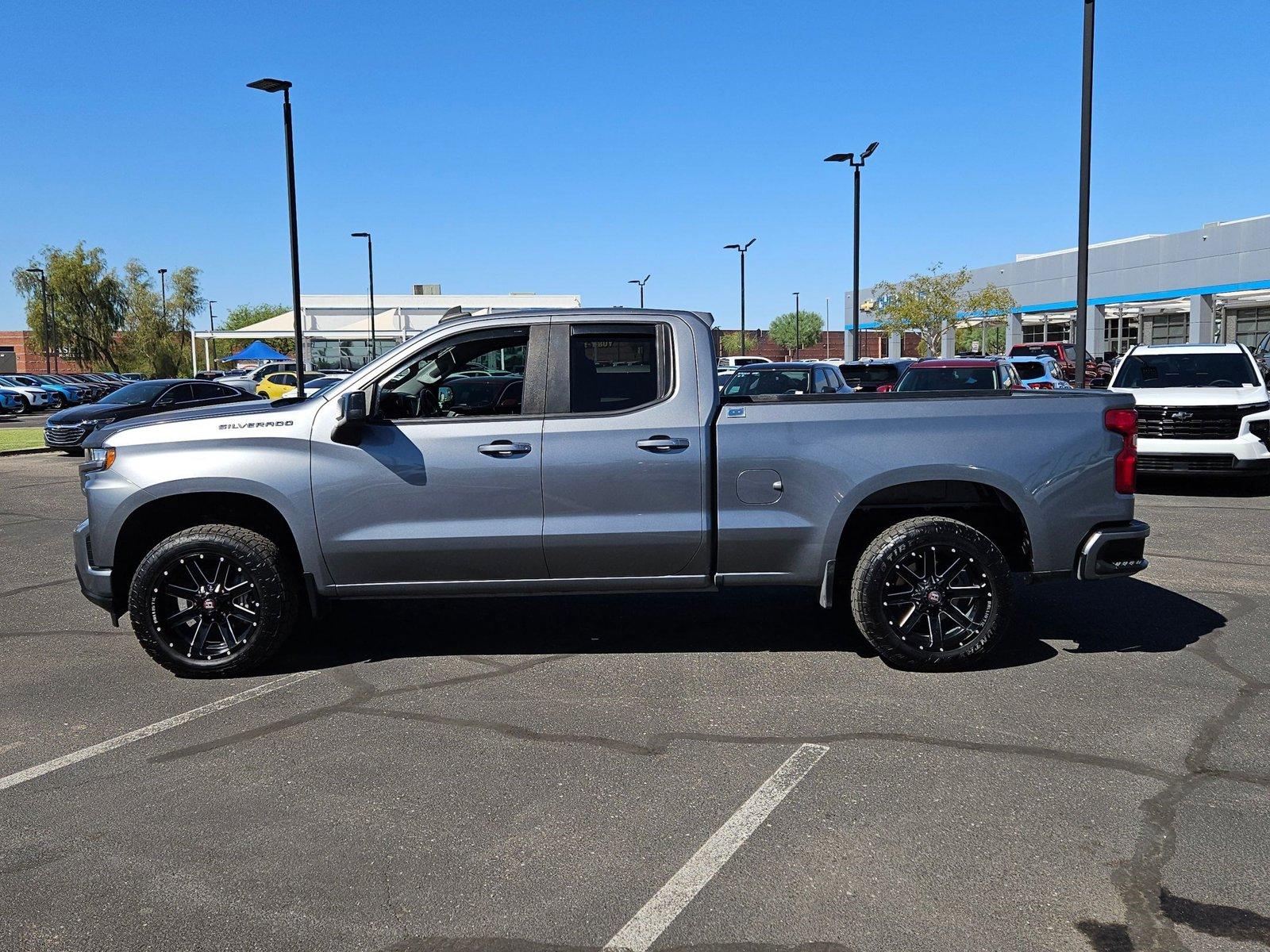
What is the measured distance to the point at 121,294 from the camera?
2911 inches

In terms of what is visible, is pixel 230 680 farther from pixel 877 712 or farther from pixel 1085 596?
pixel 1085 596

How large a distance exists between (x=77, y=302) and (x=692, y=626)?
249 ft

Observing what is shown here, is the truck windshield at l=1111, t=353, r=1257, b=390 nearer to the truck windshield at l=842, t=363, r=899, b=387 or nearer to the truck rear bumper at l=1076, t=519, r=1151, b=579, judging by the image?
the truck windshield at l=842, t=363, r=899, b=387

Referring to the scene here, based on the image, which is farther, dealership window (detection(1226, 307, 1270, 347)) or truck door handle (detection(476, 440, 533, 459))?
dealership window (detection(1226, 307, 1270, 347))

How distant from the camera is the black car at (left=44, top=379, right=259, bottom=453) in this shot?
2197cm

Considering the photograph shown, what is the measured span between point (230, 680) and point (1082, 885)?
4422 mm

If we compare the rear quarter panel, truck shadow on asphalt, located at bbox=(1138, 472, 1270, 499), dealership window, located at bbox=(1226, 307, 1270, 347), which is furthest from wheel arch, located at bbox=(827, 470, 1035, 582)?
dealership window, located at bbox=(1226, 307, 1270, 347)

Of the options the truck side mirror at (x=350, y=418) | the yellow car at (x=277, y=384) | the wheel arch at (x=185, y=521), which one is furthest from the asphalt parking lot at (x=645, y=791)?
the yellow car at (x=277, y=384)

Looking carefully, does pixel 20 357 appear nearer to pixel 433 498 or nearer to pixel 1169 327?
pixel 1169 327

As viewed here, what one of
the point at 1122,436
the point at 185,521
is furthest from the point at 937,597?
the point at 185,521

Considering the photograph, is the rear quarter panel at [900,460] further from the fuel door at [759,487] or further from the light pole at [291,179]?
the light pole at [291,179]

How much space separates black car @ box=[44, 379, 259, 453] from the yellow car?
463 inches

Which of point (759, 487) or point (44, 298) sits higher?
point (44, 298)

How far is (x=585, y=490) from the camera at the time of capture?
19.1 ft
